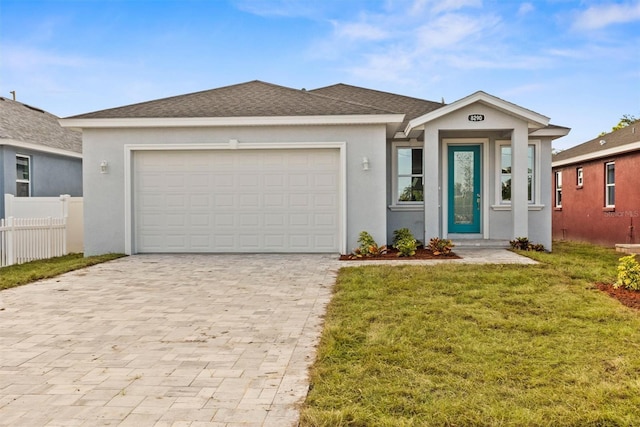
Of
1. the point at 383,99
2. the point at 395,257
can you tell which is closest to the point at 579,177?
the point at 383,99

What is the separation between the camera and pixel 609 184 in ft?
51.1

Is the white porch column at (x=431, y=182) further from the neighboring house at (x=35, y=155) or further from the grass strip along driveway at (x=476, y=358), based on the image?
the neighboring house at (x=35, y=155)

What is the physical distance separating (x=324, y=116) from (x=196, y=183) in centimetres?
342

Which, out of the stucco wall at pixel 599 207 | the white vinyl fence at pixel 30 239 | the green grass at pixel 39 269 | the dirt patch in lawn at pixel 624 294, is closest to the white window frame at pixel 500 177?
the stucco wall at pixel 599 207

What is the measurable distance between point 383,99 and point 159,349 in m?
12.0

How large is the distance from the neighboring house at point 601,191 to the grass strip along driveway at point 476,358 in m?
9.02

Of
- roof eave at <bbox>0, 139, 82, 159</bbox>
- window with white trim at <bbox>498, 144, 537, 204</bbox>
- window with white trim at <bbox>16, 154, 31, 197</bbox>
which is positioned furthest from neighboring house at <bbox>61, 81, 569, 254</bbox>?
window with white trim at <bbox>16, 154, 31, 197</bbox>

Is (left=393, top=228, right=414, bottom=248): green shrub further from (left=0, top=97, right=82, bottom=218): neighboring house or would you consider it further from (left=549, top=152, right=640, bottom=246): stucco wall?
(left=0, top=97, right=82, bottom=218): neighboring house

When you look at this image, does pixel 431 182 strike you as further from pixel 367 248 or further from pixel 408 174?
pixel 367 248

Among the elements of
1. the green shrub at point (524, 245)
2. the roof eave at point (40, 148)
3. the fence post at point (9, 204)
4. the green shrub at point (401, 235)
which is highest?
the roof eave at point (40, 148)

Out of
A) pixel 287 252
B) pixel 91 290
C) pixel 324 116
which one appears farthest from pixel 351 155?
pixel 91 290

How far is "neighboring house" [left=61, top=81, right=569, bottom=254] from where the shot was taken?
10992mm

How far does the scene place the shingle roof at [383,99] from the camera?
45.0 feet

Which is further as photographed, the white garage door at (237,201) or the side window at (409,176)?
the side window at (409,176)
